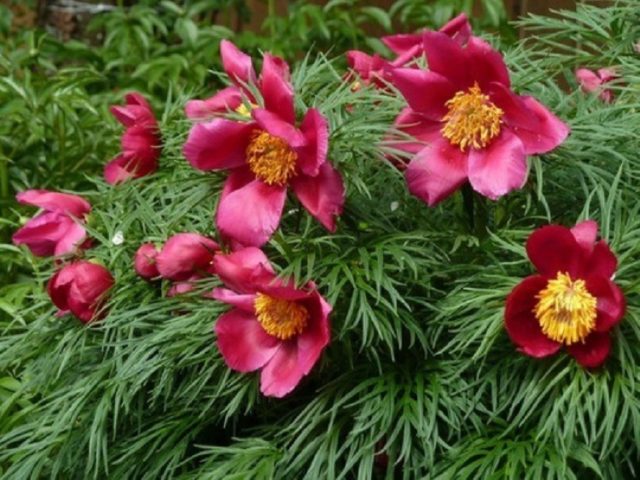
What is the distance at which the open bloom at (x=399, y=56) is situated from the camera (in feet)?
5.19

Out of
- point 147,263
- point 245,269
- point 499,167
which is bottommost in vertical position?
point 147,263

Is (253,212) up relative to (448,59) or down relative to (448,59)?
down

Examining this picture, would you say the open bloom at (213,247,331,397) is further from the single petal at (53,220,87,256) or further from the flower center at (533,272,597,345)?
the single petal at (53,220,87,256)

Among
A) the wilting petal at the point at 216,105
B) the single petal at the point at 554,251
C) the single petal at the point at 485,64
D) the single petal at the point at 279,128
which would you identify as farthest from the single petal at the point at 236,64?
the single petal at the point at 554,251

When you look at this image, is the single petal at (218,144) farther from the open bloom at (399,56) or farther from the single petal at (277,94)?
the open bloom at (399,56)

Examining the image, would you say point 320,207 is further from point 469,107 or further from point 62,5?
point 62,5

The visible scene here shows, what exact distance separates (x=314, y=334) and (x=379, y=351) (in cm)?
9

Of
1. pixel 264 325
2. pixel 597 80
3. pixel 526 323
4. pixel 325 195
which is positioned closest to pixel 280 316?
pixel 264 325

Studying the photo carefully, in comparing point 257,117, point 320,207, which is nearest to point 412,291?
point 320,207

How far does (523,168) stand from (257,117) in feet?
0.90

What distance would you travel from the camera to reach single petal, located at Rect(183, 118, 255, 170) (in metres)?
1.41

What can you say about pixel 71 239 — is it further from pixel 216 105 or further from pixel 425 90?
pixel 425 90

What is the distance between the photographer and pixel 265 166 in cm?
142

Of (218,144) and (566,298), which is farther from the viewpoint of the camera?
(218,144)
